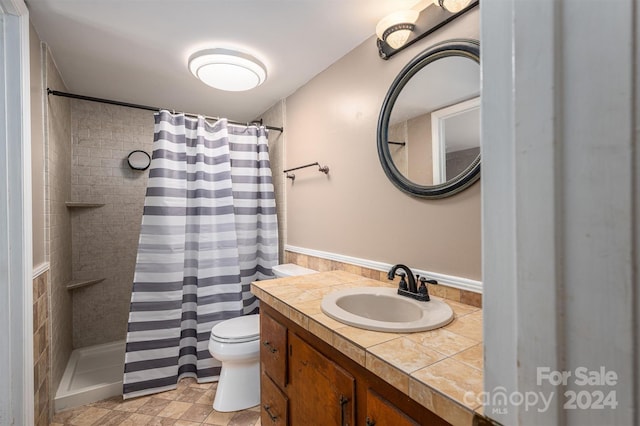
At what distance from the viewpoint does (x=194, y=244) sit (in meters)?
2.22

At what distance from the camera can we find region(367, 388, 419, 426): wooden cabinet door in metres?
0.72

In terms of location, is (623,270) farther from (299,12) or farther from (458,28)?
(299,12)

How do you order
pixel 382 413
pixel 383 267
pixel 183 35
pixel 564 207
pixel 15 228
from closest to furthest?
pixel 564 207 < pixel 382 413 < pixel 15 228 < pixel 383 267 < pixel 183 35

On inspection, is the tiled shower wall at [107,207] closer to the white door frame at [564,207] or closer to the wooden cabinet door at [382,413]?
the wooden cabinet door at [382,413]

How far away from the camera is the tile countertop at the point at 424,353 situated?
0.62 m

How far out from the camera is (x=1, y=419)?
49.3 inches

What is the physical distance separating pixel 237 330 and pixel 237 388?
1.20 ft

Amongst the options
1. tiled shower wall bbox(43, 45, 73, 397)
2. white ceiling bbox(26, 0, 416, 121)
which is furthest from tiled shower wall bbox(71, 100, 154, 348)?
white ceiling bbox(26, 0, 416, 121)

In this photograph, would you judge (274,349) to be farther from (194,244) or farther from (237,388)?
(194,244)

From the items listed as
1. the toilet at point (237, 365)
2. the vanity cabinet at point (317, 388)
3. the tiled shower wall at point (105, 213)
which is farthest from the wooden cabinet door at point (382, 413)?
the tiled shower wall at point (105, 213)

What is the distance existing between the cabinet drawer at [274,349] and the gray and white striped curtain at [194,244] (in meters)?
0.90

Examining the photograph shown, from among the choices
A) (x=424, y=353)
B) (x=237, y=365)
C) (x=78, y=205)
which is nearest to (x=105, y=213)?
(x=78, y=205)

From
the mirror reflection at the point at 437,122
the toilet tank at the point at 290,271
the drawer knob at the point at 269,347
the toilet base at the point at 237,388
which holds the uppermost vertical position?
the mirror reflection at the point at 437,122

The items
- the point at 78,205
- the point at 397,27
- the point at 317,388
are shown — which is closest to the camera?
the point at 317,388
